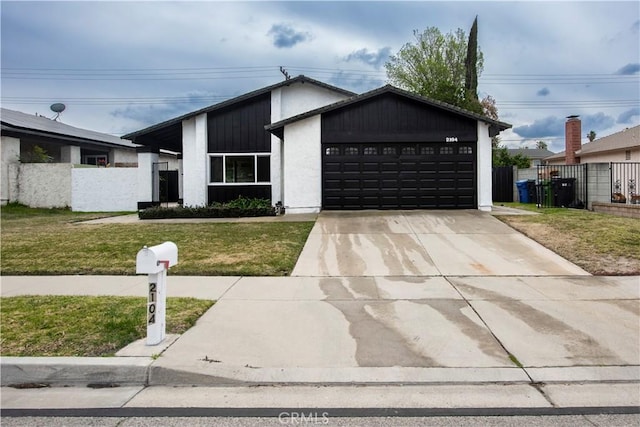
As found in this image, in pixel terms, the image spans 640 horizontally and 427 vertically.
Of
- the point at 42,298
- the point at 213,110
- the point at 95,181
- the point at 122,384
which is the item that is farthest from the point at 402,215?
the point at 95,181

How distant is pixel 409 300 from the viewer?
6996 mm

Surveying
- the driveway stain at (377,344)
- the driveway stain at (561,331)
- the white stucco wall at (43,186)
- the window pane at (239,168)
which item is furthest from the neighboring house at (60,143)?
the driveway stain at (561,331)

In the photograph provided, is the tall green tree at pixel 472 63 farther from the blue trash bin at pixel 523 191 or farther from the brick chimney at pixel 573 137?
the blue trash bin at pixel 523 191

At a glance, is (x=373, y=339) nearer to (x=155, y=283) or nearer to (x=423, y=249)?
(x=155, y=283)

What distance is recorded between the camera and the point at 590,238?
10.9m

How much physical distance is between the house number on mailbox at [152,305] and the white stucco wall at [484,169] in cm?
1410

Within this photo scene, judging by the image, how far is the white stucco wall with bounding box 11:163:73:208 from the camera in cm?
2366

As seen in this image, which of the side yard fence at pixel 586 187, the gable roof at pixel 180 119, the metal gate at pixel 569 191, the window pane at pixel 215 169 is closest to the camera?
the side yard fence at pixel 586 187

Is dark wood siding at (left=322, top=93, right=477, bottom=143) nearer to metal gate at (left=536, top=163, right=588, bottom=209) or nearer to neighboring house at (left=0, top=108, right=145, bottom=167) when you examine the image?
metal gate at (left=536, top=163, right=588, bottom=209)

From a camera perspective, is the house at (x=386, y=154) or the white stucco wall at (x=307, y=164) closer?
the house at (x=386, y=154)

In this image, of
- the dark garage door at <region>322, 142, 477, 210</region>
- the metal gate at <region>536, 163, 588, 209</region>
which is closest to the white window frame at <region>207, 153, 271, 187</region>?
the dark garage door at <region>322, 142, 477, 210</region>

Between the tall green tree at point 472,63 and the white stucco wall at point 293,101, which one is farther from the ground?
the tall green tree at point 472,63

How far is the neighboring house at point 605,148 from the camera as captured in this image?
25797mm

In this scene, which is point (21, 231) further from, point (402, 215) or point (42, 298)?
point (402, 215)
